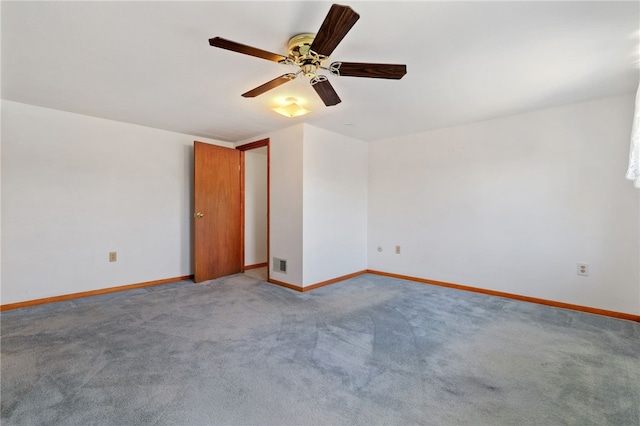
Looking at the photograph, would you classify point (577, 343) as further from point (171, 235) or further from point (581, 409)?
point (171, 235)

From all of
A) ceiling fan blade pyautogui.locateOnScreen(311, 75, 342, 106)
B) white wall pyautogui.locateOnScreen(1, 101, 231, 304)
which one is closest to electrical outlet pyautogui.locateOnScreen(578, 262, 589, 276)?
ceiling fan blade pyautogui.locateOnScreen(311, 75, 342, 106)

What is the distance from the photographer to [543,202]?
10.5 ft

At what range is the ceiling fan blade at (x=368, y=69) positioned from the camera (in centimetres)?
180

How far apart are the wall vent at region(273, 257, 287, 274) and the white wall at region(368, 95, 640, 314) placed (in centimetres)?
166

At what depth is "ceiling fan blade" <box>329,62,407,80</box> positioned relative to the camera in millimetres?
1796

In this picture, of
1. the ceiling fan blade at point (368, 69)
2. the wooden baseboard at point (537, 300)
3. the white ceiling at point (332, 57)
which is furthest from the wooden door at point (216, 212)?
the ceiling fan blade at point (368, 69)

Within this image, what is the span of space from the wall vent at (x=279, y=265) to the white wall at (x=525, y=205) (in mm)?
1662

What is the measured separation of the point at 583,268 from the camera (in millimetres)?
2994

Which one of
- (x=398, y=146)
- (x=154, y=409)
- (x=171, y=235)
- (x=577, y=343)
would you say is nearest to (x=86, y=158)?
(x=171, y=235)

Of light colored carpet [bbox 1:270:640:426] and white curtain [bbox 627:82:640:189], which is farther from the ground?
white curtain [bbox 627:82:640:189]

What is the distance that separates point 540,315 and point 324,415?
258 cm

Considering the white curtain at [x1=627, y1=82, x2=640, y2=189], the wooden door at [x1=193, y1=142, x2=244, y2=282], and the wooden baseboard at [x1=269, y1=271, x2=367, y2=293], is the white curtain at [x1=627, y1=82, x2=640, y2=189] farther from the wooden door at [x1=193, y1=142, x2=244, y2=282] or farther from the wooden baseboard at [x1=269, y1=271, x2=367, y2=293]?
the wooden door at [x1=193, y1=142, x2=244, y2=282]

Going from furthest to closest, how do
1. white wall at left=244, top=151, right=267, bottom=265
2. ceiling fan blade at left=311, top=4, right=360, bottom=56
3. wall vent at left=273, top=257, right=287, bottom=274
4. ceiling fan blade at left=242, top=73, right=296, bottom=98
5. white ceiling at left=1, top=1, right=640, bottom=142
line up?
white wall at left=244, top=151, right=267, bottom=265, wall vent at left=273, top=257, right=287, bottom=274, ceiling fan blade at left=242, top=73, right=296, bottom=98, white ceiling at left=1, top=1, right=640, bottom=142, ceiling fan blade at left=311, top=4, right=360, bottom=56

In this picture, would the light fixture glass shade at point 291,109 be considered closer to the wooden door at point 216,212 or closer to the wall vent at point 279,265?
the wooden door at point 216,212
